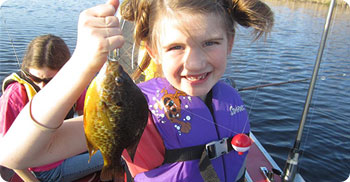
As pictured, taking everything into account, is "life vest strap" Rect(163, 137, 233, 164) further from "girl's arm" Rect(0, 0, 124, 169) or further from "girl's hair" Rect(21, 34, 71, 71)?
"girl's hair" Rect(21, 34, 71, 71)

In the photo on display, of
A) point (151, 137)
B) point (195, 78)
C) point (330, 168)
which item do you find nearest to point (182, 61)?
point (195, 78)

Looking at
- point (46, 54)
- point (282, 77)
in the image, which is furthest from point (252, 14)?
point (282, 77)

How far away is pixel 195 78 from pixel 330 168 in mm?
5676

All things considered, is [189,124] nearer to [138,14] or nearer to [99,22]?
[138,14]

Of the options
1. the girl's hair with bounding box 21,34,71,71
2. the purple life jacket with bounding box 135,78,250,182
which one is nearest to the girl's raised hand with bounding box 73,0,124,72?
the purple life jacket with bounding box 135,78,250,182

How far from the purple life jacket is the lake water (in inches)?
22.6

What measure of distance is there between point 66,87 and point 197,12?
0.98 m

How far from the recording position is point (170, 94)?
205 cm

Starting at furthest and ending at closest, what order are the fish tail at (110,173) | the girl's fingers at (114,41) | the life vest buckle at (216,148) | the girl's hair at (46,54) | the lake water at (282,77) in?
the lake water at (282,77), the girl's hair at (46,54), the life vest buckle at (216,148), the fish tail at (110,173), the girl's fingers at (114,41)

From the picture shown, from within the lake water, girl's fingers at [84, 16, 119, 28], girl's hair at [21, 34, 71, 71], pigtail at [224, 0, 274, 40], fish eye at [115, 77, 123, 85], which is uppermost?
girl's fingers at [84, 16, 119, 28]

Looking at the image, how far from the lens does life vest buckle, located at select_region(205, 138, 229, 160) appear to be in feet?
6.58

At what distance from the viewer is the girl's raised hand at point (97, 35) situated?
4.05 ft

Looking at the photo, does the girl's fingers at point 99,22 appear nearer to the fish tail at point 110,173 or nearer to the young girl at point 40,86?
the fish tail at point 110,173

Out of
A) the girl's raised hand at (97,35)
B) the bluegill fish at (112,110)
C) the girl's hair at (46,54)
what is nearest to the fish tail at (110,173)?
the bluegill fish at (112,110)
